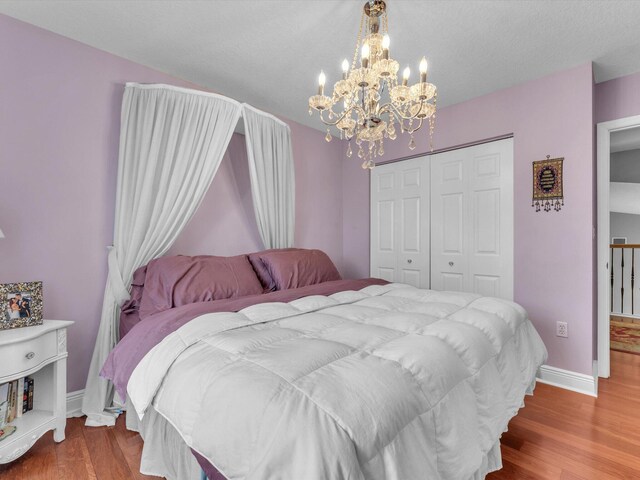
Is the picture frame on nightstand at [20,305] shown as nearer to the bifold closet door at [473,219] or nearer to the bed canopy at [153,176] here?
the bed canopy at [153,176]

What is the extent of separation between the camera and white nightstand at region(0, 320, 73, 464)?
161 cm

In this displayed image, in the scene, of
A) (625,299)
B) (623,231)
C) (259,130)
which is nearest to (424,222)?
(259,130)

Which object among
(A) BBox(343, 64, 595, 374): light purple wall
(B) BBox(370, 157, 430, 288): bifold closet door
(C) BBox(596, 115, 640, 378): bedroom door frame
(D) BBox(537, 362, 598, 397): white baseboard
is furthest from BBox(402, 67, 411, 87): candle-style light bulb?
(D) BBox(537, 362, 598, 397): white baseboard

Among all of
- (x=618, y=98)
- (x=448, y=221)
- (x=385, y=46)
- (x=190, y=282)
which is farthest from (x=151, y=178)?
(x=618, y=98)

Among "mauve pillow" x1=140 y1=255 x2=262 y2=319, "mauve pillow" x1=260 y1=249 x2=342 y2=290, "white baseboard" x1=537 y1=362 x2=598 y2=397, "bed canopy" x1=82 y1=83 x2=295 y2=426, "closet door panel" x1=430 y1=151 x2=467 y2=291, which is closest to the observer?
"mauve pillow" x1=140 y1=255 x2=262 y2=319

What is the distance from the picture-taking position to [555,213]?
2723mm

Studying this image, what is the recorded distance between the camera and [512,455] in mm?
1745

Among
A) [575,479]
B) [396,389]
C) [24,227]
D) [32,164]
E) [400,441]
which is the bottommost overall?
[575,479]

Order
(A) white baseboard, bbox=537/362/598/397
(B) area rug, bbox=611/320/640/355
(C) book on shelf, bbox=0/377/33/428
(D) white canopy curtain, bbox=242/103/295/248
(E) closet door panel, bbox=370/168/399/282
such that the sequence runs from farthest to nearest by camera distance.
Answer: (E) closet door panel, bbox=370/168/399/282 → (B) area rug, bbox=611/320/640/355 → (D) white canopy curtain, bbox=242/103/295/248 → (A) white baseboard, bbox=537/362/598/397 → (C) book on shelf, bbox=0/377/33/428

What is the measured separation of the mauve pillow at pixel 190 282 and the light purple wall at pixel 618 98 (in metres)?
3.27

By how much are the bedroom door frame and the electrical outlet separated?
1.16 feet

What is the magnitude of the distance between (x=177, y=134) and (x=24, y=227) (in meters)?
1.14

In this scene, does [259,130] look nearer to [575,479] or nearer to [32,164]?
[32,164]

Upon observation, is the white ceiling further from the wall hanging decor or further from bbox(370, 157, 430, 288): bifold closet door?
bbox(370, 157, 430, 288): bifold closet door
